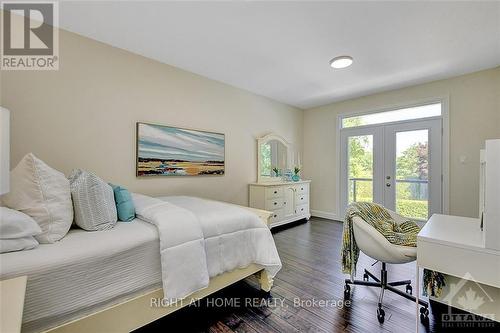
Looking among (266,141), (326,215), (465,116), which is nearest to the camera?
(465,116)

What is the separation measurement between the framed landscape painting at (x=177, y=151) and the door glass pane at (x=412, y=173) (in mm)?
3097

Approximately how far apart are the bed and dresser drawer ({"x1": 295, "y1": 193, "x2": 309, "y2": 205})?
296 centimetres

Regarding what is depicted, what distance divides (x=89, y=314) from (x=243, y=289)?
1238mm

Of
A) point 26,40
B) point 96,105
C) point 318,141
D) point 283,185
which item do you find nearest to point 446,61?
point 318,141

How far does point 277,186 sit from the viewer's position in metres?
3.87

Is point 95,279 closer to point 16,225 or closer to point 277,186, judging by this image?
point 16,225

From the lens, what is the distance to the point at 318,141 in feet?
16.0

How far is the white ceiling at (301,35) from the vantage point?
1.87 meters

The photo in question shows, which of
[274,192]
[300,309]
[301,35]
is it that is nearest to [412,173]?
[274,192]

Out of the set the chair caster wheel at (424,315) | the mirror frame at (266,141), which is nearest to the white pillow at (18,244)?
the chair caster wheel at (424,315)

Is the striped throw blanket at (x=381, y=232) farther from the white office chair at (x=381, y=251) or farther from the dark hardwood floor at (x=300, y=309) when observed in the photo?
the dark hardwood floor at (x=300, y=309)

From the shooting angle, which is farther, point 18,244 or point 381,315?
Answer: point 381,315

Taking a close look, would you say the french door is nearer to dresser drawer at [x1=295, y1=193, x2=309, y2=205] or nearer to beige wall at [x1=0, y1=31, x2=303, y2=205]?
dresser drawer at [x1=295, y1=193, x2=309, y2=205]

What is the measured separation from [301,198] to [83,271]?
12.5 feet
